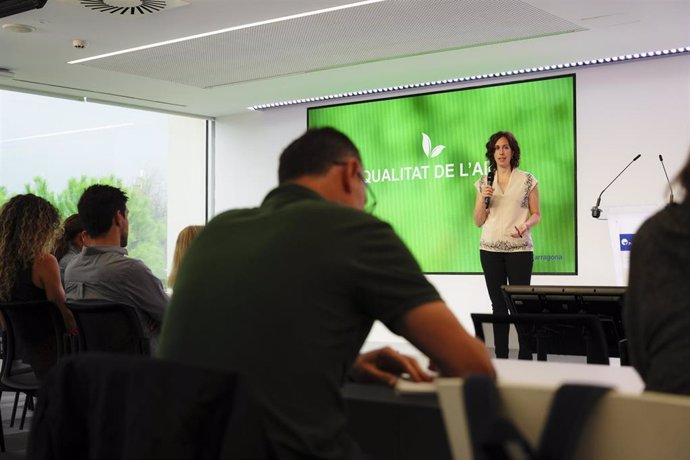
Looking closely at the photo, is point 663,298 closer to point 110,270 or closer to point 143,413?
point 143,413

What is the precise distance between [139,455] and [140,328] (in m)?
2.00

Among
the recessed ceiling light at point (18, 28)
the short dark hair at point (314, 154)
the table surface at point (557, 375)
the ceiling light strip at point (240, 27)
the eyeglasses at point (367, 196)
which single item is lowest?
the table surface at point (557, 375)

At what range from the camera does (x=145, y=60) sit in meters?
8.02

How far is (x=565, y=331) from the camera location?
2213 millimetres

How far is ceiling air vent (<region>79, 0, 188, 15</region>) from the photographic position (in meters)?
6.16

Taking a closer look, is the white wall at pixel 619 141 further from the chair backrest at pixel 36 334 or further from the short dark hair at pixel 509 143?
the chair backrest at pixel 36 334

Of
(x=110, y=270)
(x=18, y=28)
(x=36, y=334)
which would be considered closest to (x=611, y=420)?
(x=110, y=270)

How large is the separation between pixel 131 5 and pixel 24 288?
112 inches

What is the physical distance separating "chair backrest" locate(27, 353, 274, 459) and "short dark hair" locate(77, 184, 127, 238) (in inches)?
92.9

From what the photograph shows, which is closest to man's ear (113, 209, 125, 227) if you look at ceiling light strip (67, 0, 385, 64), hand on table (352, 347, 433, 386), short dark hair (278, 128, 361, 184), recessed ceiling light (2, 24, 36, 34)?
short dark hair (278, 128, 361, 184)

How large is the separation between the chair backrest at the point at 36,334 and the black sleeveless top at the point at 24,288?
321 millimetres

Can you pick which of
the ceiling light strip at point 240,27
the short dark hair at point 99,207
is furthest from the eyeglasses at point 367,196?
the ceiling light strip at point 240,27

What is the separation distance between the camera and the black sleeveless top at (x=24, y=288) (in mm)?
4062

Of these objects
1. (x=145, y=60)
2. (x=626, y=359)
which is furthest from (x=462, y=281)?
(x=626, y=359)
